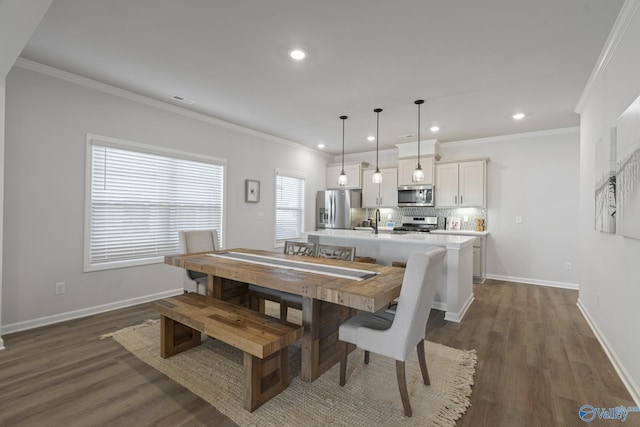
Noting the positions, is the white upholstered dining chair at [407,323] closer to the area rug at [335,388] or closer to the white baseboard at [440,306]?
the area rug at [335,388]

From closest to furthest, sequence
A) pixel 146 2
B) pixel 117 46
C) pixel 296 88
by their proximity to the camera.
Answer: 1. pixel 146 2
2. pixel 117 46
3. pixel 296 88

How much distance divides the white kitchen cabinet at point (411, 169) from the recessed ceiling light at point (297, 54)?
11.7 ft

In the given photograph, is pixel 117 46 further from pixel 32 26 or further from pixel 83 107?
pixel 83 107

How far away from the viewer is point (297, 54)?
268 centimetres

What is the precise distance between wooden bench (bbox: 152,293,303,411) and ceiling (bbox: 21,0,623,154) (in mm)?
2176

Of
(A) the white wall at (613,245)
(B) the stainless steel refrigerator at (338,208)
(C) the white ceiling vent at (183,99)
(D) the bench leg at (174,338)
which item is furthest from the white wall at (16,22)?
(B) the stainless steel refrigerator at (338,208)

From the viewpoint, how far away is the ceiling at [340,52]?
210 centimetres

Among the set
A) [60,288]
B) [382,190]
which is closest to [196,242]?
[60,288]

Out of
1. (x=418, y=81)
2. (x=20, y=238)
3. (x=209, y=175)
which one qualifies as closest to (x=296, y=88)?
(x=418, y=81)

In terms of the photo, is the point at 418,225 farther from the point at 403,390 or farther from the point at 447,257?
the point at 403,390

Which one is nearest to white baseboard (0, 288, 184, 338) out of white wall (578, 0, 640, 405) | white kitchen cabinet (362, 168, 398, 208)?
white kitchen cabinet (362, 168, 398, 208)

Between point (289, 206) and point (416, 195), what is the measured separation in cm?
255

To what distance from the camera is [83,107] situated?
10.7ft

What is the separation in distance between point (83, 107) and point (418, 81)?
3661mm
